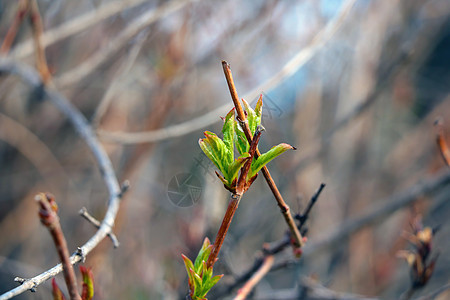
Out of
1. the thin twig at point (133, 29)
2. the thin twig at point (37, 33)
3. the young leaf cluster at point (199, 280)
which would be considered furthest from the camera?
the thin twig at point (133, 29)

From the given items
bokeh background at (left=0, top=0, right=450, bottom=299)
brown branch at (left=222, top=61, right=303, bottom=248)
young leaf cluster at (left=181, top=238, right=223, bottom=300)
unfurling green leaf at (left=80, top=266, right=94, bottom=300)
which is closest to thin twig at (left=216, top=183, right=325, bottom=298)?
brown branch at (left=222, top=61, right=303, bottom=248)

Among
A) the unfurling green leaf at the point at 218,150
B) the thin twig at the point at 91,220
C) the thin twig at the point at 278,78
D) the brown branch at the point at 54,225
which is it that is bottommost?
the brown branch at the point at 54,225

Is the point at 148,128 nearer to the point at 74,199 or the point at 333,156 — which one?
the point at 74,199

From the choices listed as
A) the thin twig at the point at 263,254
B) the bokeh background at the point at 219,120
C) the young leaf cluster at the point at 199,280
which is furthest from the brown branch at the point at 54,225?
the bokeh background at the point at 219,120

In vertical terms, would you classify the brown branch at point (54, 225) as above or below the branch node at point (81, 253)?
below

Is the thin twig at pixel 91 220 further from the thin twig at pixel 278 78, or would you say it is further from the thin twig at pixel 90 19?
the thin twig at pixel 90 19

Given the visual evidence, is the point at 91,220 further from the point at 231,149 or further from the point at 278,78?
the point at 278,78

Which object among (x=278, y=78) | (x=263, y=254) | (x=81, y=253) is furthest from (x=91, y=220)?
(x=278, y=78)

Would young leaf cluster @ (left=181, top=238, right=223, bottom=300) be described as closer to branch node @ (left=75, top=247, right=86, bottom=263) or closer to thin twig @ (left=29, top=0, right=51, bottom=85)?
branch node @ (left=75, top=247, right=86, bottom=263)

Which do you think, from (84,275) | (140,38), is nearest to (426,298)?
(84,275)

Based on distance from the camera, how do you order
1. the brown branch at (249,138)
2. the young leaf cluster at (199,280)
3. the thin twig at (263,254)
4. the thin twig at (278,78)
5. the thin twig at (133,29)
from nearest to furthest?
the brown branch at (249,138) < the young leaf cluster at (199,280) < the thin twig at (263,254) < the thin twig at (278,78) < the thin twig at (133,29)
